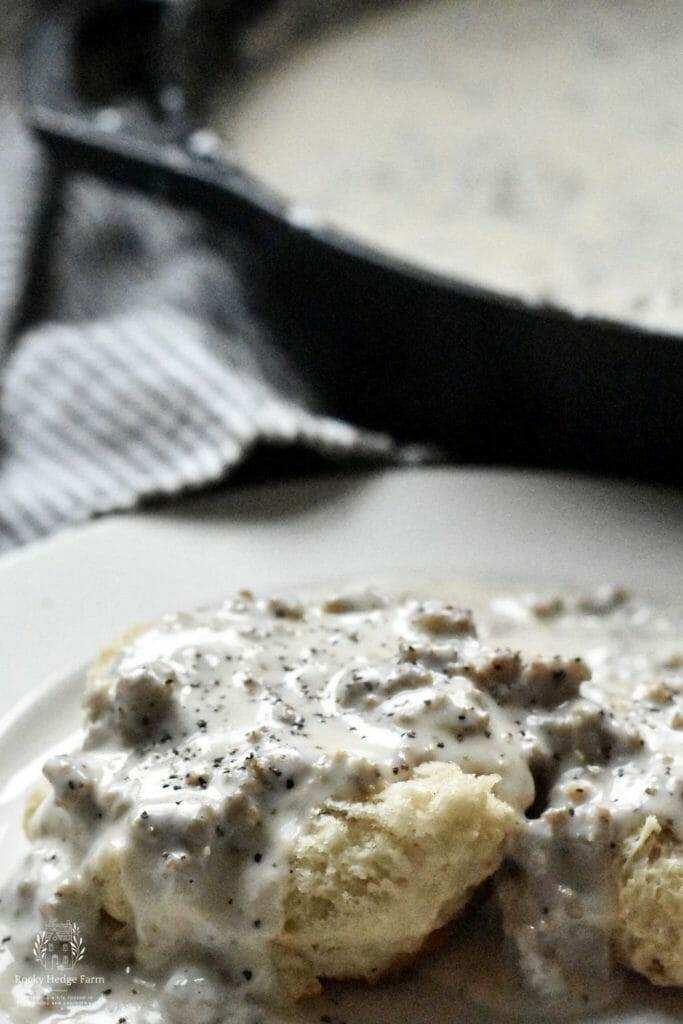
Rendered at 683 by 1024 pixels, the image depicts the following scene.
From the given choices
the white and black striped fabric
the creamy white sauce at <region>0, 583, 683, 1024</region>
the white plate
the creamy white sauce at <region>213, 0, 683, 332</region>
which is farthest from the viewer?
the creamy white sauce at <region>213, 0, 683, 332</region>

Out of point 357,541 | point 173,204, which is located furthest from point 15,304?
point 357,541

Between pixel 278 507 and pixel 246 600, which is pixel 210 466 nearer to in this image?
pixel 278 507

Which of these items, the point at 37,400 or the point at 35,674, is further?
the point at 37,400

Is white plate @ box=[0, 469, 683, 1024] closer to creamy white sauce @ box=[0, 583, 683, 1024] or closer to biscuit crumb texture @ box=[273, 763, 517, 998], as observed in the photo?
creamy white sauce @ box=[0, 583, 683, 1024]

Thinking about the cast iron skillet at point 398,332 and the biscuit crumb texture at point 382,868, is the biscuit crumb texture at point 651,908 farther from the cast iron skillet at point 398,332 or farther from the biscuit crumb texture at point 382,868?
the cast iron skillet at point 398,332

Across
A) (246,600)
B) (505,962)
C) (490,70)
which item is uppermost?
(490,70)

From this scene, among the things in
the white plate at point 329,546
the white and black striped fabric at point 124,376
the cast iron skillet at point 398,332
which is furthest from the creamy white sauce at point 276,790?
the white and black striped fabric at point 124,376
